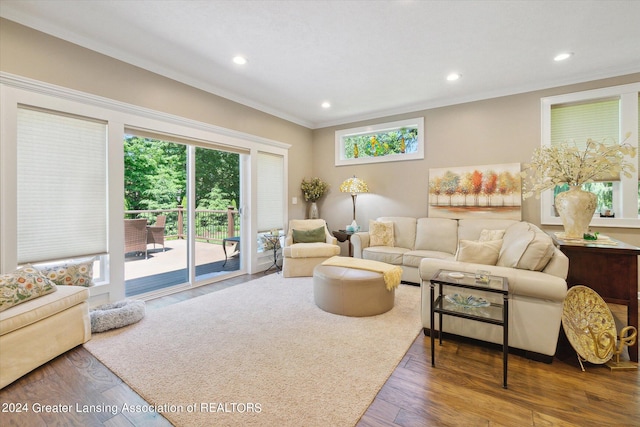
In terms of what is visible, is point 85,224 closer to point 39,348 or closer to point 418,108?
point 39,348

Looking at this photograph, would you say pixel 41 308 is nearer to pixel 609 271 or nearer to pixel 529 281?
pixel 529 281

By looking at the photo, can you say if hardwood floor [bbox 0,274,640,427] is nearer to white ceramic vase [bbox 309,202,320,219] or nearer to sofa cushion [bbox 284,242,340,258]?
sofa cushion [bbox 284,242,340,258]

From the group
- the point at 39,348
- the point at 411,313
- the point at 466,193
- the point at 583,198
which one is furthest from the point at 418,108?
the point at 39,348

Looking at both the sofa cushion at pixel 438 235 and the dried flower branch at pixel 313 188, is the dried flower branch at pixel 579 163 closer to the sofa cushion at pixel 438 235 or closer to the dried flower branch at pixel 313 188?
the sofa cushion at pixel 438 235

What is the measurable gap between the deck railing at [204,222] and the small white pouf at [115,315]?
188 cm

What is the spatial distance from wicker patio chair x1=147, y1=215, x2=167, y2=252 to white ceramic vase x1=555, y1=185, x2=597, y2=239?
557 centimetres

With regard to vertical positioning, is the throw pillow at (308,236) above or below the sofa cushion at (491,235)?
below

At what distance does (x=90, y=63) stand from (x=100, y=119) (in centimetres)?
56

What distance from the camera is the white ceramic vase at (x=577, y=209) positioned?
2.38 meters

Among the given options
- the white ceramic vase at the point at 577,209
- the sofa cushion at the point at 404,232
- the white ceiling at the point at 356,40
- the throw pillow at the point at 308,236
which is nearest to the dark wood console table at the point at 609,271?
the white ceramic vase at the point at 577,209

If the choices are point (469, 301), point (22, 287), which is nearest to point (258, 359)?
point (469, 301)

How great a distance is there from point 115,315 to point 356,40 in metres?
3.60

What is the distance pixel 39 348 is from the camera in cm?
198

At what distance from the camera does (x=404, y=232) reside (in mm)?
4543
